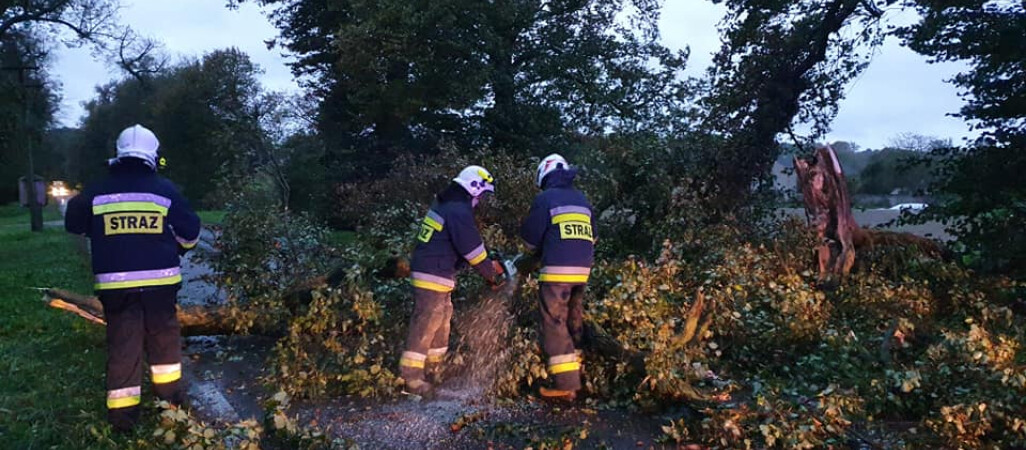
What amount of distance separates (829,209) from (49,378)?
6.41 m

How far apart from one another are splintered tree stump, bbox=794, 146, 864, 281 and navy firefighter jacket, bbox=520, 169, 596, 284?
2.88 meters

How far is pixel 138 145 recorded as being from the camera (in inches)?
163

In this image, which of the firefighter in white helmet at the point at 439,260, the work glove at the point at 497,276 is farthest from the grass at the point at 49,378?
the work glove at the point at 497,276

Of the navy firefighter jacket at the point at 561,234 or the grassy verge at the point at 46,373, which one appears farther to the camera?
the navy firefighter jacket at the point at 561,234

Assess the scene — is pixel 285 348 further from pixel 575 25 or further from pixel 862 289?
pixel 575 25

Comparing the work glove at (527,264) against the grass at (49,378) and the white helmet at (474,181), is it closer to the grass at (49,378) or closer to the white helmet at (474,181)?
the white helmet at (474,181)

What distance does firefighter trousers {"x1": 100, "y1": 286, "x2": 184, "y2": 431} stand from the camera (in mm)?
3982

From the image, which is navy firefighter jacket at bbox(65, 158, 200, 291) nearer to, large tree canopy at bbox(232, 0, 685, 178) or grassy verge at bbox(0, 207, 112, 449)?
grassy verge at bbox(0, 207, 112, 449)

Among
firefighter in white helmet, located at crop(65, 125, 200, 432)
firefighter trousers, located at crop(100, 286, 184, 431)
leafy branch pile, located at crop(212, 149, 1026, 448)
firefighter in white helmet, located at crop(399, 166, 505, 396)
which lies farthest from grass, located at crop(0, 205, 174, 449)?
firefighter in white helmet, located at crop(399, 166, 505, 396)

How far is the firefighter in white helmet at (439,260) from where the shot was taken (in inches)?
193

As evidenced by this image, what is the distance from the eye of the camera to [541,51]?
1544cm

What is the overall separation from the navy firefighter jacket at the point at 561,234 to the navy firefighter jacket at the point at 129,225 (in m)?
2.22

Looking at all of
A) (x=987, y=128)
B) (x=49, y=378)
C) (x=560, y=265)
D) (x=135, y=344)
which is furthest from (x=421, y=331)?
(x=987, y=128)

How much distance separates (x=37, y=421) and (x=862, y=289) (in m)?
6.07
